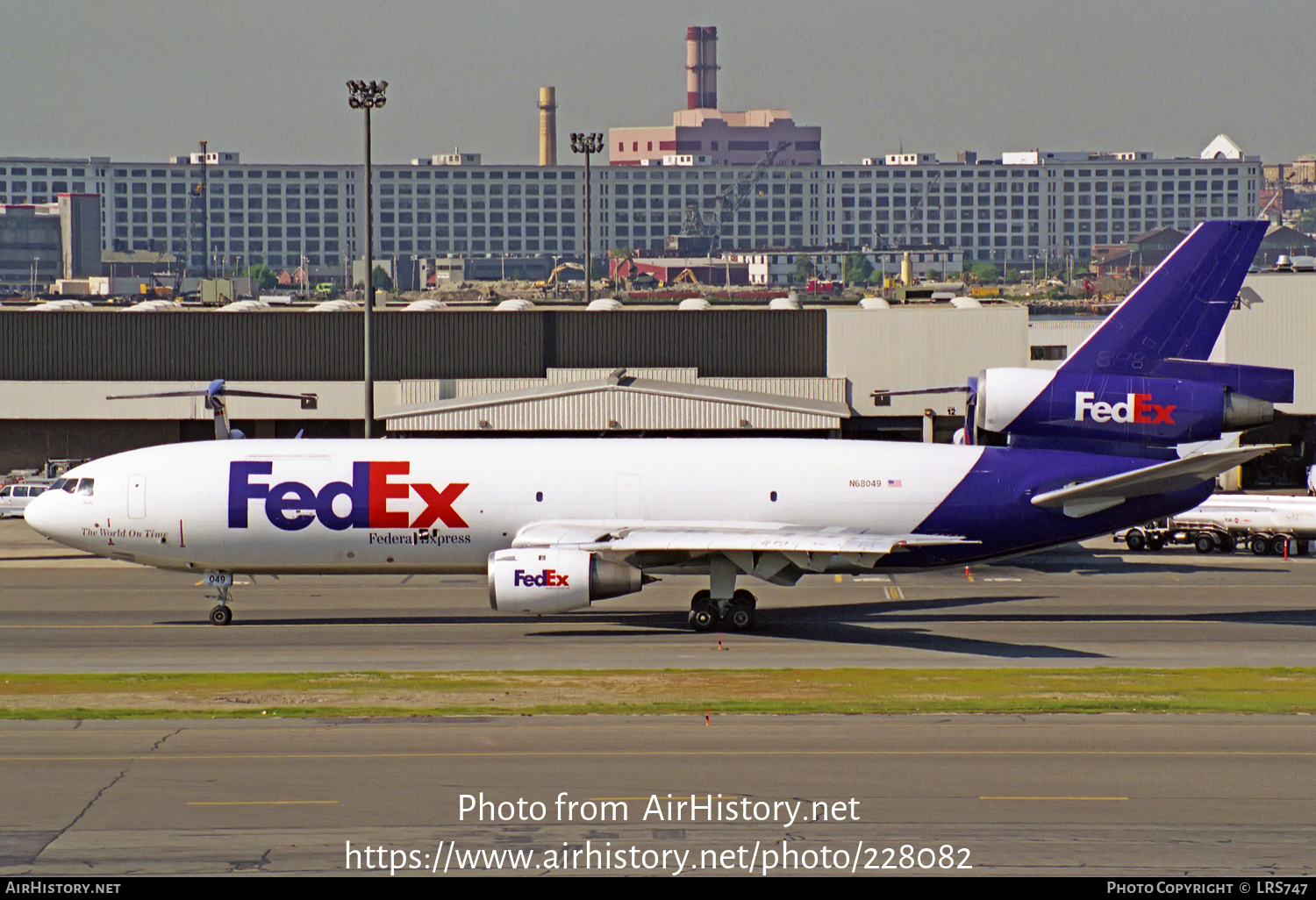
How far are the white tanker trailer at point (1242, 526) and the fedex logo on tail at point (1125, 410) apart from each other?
65.6 feet

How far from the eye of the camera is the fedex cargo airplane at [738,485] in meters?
42.0

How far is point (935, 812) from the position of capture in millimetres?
23125

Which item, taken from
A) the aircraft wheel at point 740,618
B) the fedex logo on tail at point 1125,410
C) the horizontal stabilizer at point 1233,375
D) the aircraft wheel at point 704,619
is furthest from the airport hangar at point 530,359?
the aircraft wheel at point 704,619

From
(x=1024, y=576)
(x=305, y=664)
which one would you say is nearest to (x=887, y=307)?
(x=1024, y=576)

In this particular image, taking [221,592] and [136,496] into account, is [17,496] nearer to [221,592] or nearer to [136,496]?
[136,496]

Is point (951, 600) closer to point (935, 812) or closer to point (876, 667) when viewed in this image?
point (876, 667)

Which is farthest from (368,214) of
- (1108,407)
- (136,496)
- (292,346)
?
(1108,407)

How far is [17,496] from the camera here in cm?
7325

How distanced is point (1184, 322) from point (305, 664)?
2558 cm

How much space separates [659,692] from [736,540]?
26.0 feet

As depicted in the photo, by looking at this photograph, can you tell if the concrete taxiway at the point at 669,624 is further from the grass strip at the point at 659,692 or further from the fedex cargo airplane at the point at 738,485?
the fedex cargo airplane at the point at 738,485

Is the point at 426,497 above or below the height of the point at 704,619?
above

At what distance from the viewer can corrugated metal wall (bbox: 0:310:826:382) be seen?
80.8 m

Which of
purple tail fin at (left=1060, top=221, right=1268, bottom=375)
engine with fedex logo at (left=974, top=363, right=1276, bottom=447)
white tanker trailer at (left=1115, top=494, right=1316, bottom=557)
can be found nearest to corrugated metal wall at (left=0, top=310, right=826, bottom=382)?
white tanker trailer at (left=1115, top=494, right=1316, bottom=557)
